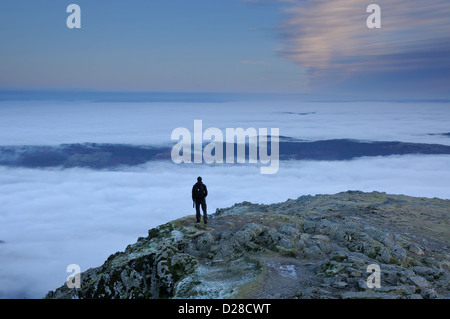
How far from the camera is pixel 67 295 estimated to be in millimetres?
20641

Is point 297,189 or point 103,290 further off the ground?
point 103,290

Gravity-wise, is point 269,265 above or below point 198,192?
below

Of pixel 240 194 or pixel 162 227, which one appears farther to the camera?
pixel 240 194

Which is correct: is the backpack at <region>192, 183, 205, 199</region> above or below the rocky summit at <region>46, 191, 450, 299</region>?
above

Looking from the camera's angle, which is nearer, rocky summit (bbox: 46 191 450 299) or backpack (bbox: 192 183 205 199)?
rocky summit (bbox: 46 191 450 299)

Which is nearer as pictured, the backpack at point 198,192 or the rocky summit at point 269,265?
the rocky summit at point 269,265

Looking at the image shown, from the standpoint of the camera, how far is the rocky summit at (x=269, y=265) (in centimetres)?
1498

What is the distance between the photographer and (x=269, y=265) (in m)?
17.1

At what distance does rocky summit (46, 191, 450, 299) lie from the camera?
14977mm

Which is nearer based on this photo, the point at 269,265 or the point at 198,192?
the point at 269,265

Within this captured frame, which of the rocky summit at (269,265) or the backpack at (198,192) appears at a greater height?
the backpack at (198,192)
